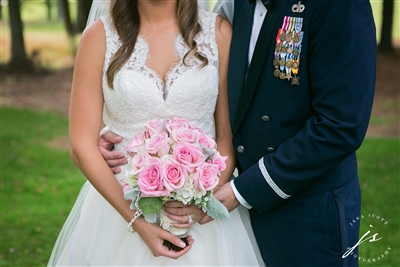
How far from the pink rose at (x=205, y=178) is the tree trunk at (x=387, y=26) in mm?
13598

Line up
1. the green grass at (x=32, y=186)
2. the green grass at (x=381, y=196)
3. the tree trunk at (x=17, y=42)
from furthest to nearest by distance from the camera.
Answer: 1. the tree trunk at (x=17, y=42)
2. the green grass at (x=32, y=186)
3. the green grass at (x=381, y=196)

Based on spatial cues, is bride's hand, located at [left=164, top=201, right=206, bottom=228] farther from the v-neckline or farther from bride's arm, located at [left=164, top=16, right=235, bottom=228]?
the v-neckline

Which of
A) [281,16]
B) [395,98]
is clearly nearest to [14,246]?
[281,16]

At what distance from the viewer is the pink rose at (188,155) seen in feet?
7.36

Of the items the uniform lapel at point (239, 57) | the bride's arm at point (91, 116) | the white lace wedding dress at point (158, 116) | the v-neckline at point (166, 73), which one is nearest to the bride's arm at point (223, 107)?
the white lace wedding dress at point (158, 116)

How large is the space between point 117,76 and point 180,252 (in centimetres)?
101

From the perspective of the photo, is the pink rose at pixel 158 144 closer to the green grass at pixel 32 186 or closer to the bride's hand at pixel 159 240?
the bride's hand at pixel 159 240

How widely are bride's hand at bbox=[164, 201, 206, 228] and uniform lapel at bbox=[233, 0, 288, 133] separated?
21.8 inches

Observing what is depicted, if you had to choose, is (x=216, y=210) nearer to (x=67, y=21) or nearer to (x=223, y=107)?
(x=223, y=107)

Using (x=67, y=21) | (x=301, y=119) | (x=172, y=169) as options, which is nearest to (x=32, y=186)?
(x=172, y=169)

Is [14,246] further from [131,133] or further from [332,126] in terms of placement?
[332,126]

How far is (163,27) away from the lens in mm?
2973

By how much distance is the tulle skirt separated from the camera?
272 centimetres

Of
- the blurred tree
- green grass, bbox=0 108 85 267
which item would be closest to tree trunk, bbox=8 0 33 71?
green grass, bbox=0 108 85 267
